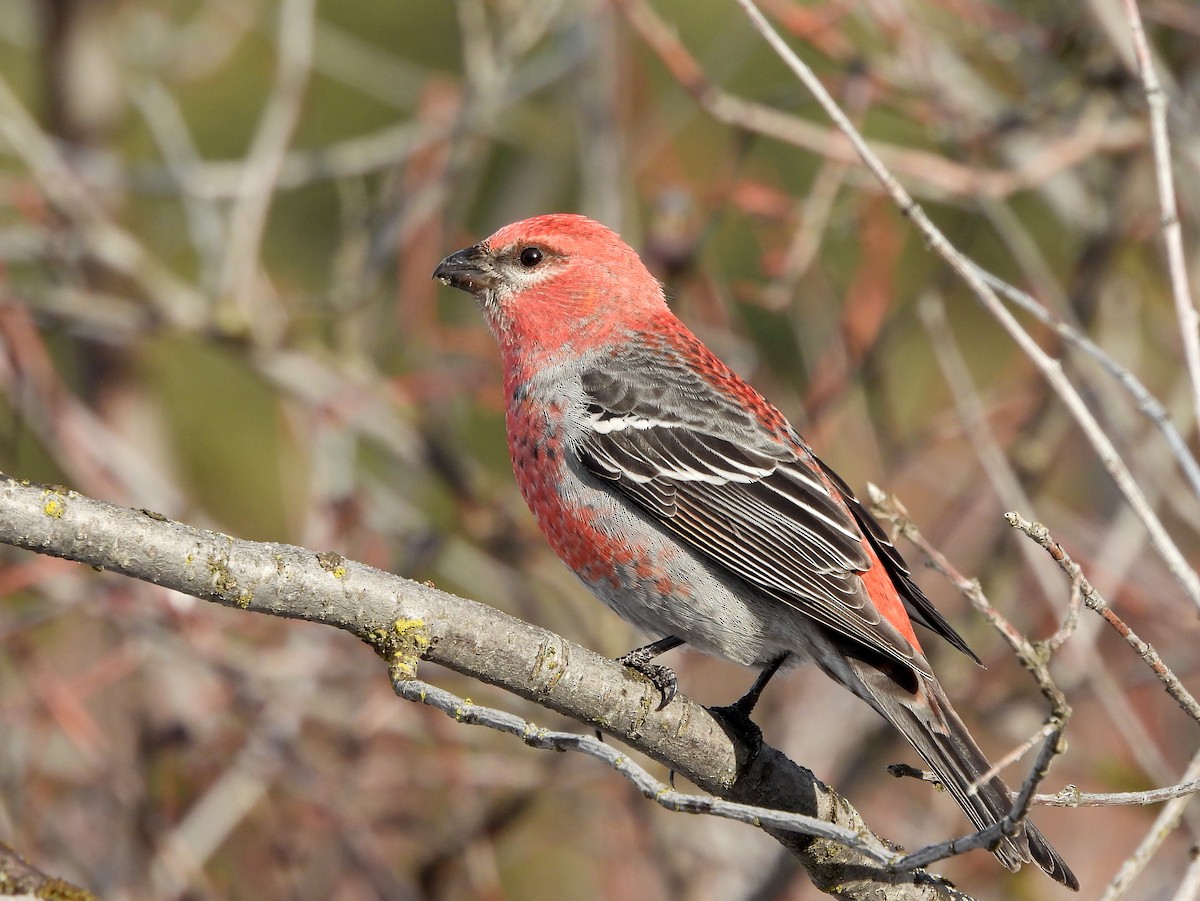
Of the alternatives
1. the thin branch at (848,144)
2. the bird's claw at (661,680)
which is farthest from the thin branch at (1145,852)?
the thin branch at (848,144)

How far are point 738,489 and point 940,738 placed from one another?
94 centimetres

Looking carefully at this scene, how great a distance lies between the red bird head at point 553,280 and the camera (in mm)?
4496

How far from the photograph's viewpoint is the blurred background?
5012 millimetres

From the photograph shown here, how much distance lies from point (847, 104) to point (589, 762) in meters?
2.80

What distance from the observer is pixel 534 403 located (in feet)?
13.8

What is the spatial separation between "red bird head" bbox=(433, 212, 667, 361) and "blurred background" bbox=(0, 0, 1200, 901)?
0.63 metres

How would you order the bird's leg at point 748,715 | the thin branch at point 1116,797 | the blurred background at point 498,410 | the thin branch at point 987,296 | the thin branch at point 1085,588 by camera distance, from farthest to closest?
the blurred background at point 498,410 < the bird's leg at point 748,715 < the thin branch at point 987,296 < the thin branch at point 1116,797 < the thin branch at point 1085,588

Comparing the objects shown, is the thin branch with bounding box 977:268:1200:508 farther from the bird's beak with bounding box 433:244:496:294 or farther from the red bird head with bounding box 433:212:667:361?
the bird's beak with bounding box 433:244:496:294

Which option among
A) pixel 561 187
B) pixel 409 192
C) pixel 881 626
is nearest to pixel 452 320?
pixel 561 187

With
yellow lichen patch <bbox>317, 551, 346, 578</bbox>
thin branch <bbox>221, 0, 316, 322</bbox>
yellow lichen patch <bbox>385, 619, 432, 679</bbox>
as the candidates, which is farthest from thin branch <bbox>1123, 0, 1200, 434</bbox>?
thin branch <bbox>221, 0, 316, 322</bbox>

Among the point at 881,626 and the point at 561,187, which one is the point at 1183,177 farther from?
the point at 561,187

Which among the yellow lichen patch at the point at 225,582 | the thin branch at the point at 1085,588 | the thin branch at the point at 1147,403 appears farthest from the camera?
the thin branch at the point at 1147,403

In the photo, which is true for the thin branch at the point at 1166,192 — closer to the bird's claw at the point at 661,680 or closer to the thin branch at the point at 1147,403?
the thin branch at the point at 1147,403

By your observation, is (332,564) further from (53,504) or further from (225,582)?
(53,504)
